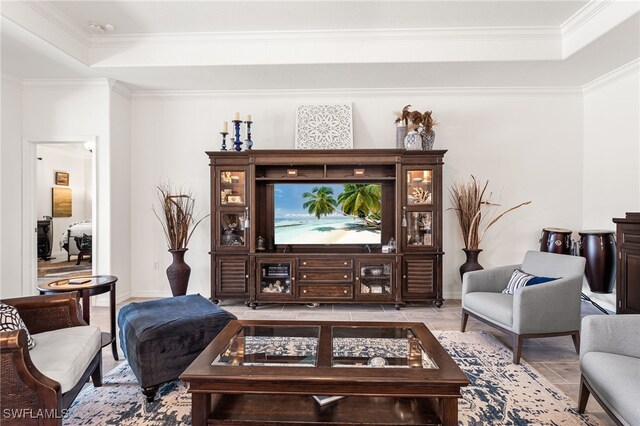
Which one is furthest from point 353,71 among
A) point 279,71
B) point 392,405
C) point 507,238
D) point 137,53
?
point 392,405

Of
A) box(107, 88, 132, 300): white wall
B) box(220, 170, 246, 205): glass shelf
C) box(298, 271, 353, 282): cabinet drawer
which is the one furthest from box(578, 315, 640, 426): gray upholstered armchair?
box(107, 88, 132, 300): white wall

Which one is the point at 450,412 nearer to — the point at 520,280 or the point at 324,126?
the point at 520,280

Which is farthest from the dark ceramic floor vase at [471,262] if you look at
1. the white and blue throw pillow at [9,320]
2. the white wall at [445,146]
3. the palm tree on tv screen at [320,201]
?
the white and blue throw pillow at [9,320]

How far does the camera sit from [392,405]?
1688 mm

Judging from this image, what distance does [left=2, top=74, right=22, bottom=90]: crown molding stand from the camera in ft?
13.4

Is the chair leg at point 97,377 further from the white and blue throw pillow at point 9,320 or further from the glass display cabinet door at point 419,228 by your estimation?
the glass display cabinet door at point 419,228

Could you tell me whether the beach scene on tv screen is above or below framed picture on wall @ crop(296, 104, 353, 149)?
below

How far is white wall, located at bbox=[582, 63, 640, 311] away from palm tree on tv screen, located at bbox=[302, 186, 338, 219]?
3.38 meters

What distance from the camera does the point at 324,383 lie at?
155 centimetres

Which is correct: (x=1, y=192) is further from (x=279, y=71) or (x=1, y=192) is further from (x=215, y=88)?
(x=279, y=71)

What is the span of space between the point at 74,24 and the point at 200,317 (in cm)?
349

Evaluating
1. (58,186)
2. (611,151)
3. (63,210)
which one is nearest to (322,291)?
(611,151)

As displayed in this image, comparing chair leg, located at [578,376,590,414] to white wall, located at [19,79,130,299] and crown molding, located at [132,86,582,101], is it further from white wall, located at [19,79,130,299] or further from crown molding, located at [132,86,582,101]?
white wall, located at [19,79,130,299]

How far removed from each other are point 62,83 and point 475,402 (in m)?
5.64
